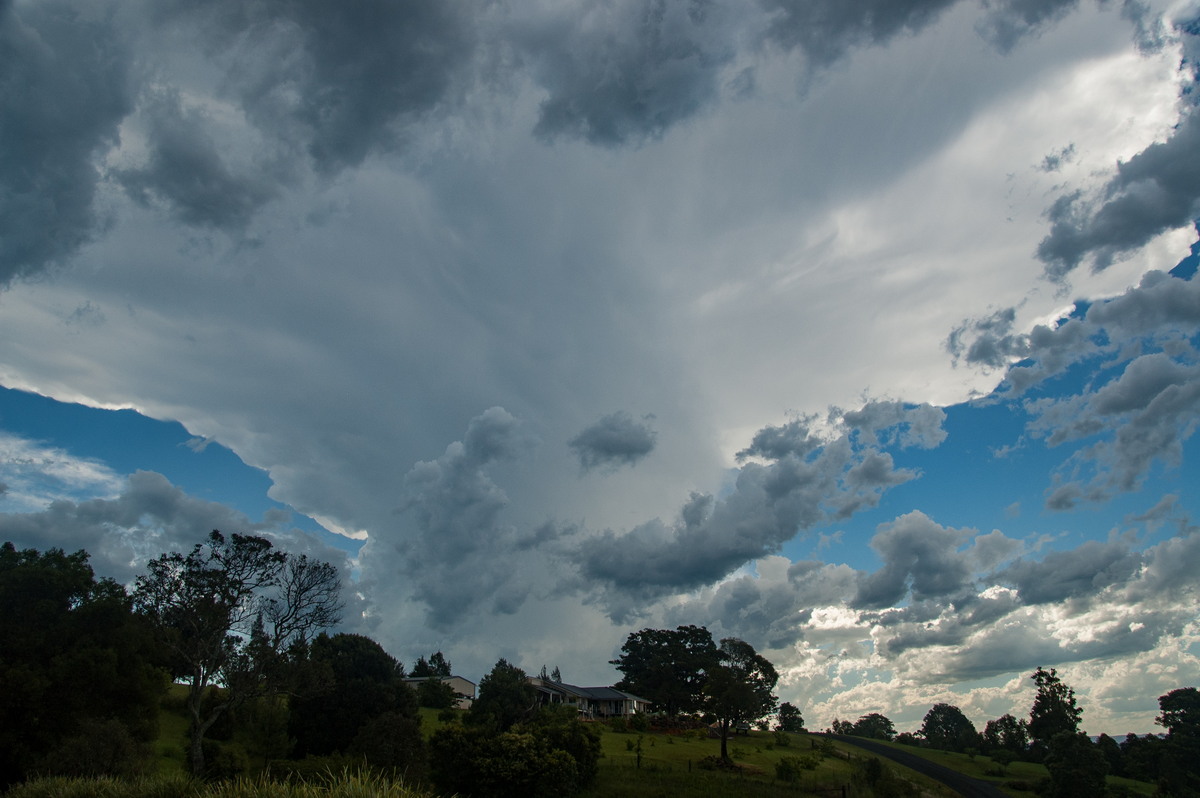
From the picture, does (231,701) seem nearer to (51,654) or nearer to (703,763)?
(51,654)

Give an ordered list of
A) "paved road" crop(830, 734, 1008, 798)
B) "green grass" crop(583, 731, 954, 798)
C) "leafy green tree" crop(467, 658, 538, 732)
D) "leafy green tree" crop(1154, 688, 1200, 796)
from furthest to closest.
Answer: "leafy green tree" crop(1154, 688, 1200, 796) → "paved road" crop(830, 734, 1008, 798) → "leafy green tree" crop(467, 658, 538, 732) → "green grass" crop(583, 731, 954, 798)

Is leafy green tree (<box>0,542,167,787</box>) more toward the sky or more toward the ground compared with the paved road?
more toward the sky

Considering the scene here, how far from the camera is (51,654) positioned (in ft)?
126

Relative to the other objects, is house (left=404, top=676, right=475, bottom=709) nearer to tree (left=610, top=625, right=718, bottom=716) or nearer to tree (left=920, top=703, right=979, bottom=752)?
tree (left=610, top=625, right=718, bottom=716)

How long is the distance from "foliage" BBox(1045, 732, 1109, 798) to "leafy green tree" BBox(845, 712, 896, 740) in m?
115

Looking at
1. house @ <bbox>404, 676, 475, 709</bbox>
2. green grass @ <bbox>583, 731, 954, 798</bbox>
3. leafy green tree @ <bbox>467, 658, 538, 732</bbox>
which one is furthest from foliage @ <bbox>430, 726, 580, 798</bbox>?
house @ <bbox>404, 676, 475, 709</bbox>

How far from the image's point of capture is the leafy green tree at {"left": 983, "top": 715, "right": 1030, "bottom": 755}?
98.4 meters

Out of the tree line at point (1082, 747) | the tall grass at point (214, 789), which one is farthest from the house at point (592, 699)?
the tall grass at point (214, 789)

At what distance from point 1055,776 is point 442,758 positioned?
200ft

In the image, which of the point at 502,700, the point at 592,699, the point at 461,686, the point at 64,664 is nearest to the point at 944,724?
the point at 592,699

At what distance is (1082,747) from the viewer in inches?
2562

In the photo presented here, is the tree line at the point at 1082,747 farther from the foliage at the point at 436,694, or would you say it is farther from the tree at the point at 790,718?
the foliage at the point at 436,694

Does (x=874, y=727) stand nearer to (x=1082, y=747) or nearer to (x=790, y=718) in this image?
(x=790, y=718)

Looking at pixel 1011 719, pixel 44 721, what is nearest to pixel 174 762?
pixel 44 721
